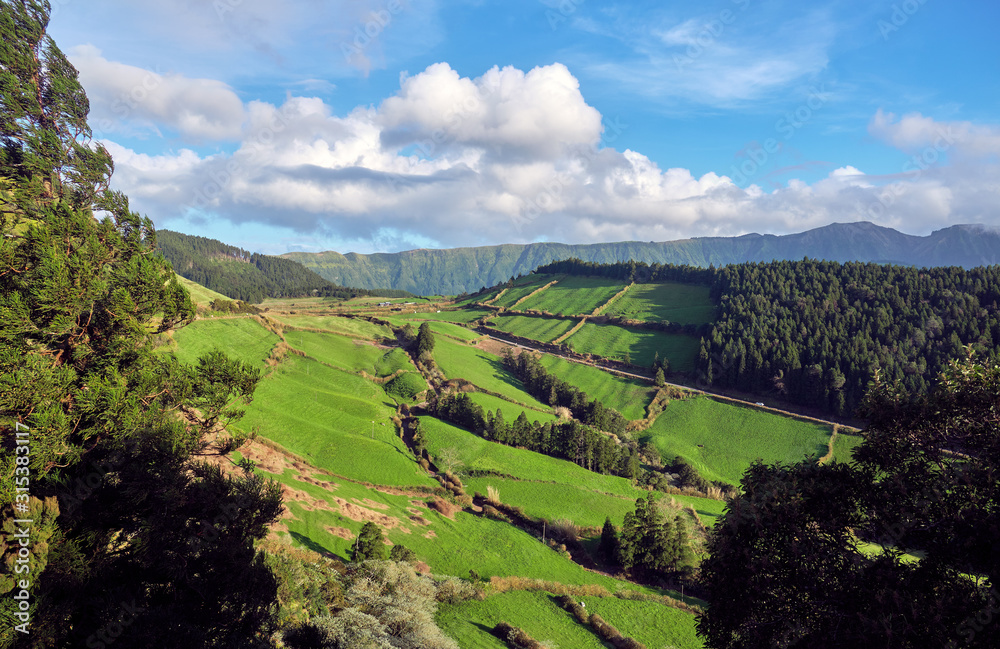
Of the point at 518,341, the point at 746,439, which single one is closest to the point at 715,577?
the point at 746,439

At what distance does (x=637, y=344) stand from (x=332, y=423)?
104588 mm

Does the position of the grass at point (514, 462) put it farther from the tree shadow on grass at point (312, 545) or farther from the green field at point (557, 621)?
the tree shadow on grass at point (312, 545)

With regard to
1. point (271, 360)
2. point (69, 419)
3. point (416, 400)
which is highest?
point (69, 419)

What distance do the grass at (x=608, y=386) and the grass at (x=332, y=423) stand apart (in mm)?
54336

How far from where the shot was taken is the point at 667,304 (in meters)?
175

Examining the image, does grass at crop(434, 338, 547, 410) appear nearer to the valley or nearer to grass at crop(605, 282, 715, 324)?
the valley

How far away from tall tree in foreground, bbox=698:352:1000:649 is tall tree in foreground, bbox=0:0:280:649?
59.6ft

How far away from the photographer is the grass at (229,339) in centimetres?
7346

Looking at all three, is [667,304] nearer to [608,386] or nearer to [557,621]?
[608,386]

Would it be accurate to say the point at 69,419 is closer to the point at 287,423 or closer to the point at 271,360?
the point at 287,423

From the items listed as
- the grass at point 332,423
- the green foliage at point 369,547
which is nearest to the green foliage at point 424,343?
the grass at point 332,423

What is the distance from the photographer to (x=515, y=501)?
197 ft

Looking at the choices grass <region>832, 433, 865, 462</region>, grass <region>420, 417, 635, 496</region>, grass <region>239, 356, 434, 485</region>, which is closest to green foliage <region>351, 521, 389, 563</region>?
grass <region>239, 356, 434, 485</region>

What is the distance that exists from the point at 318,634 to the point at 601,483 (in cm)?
5700
